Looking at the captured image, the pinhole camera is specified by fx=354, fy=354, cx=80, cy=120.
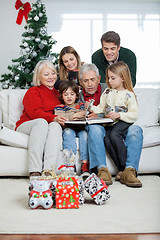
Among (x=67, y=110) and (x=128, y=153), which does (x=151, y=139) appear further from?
(x=67, y=110)

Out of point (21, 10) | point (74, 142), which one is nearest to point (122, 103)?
point (74, 142)

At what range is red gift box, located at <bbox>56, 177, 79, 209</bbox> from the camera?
182 centimetres

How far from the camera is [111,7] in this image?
675cm

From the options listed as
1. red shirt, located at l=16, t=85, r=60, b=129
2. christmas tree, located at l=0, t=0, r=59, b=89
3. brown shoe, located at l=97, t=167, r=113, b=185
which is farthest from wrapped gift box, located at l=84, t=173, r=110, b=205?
christmas tree, located at l=0, t=0, r=59, b=89

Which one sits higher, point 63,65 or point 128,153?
point 63,65

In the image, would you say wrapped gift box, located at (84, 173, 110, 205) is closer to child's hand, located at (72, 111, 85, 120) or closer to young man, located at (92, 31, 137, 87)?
child's hand, located at (72, 111, 85, 120)

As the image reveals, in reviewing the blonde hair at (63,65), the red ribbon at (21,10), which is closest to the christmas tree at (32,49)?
the red ribbon at (21,10)

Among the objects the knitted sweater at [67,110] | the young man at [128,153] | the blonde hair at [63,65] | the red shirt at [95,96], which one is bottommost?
the young man at [128,153]

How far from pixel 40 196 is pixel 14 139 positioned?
2.96ft

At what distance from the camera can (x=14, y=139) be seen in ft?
8.66

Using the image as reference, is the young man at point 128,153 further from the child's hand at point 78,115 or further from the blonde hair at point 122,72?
the blonde hair at point 122,72

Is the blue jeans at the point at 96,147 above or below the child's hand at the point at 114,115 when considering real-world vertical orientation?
below

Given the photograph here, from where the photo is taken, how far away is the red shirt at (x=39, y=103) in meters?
2.76

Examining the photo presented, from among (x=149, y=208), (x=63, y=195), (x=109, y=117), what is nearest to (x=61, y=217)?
(x=63, y=195)
